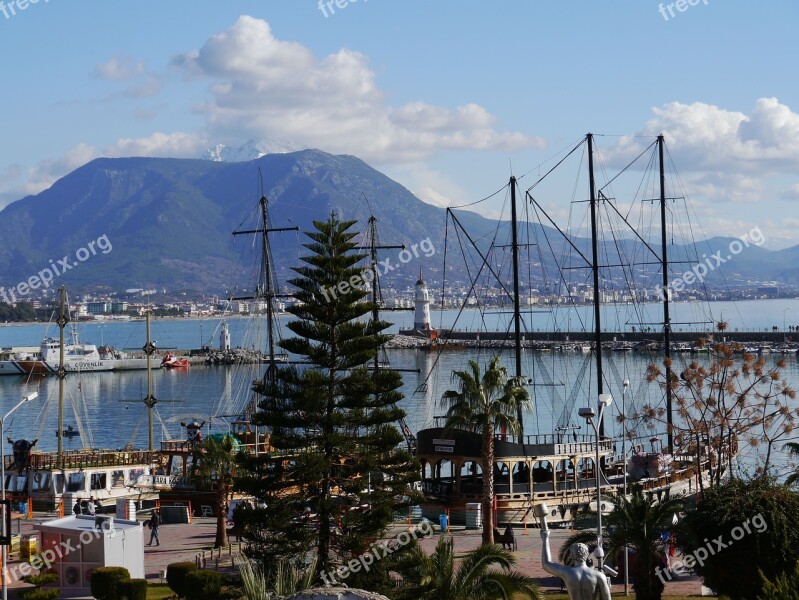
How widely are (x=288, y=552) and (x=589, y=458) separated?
17876mm

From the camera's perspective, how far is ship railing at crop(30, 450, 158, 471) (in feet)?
160

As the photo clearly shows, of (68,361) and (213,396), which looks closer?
(213,396)

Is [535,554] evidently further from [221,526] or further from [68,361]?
[68,361]

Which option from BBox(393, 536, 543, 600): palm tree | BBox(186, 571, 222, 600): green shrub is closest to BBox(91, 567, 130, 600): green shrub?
BBox(186, 571, 222, 600): green shrub

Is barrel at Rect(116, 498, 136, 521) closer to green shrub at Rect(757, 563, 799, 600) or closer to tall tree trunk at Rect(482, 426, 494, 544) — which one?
tall tree trunk at Rect(482, 426, 494, 544)

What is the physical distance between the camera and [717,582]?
2534 centimetres

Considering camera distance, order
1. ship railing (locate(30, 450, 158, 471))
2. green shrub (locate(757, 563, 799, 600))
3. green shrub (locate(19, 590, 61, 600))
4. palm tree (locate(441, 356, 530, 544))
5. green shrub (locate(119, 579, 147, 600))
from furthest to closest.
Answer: ship railing (locate(30, 450, 158, 471))
palm tree (locate(441, 356, 530, 544))
green shrub (locate(19, 590, 61, 600))
green shrub (locate(119, 579, 147, 600))
green shrub (locate(757, 563, 799, 600))

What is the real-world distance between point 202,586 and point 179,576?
2.80 ft

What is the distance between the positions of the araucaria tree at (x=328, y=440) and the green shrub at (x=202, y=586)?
2143 mm

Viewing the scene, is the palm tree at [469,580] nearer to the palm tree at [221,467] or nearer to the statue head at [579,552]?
the statue head at [579,552]

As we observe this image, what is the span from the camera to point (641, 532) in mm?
25547

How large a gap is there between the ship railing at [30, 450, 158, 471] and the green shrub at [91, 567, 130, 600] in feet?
71.5

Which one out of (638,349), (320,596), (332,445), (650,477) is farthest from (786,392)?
(638,349)

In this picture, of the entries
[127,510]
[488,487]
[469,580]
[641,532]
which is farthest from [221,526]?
[641,532]
